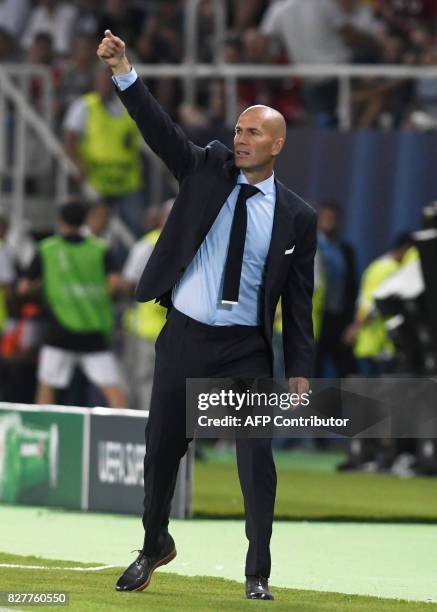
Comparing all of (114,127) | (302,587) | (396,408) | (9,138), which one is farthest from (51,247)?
(302,587)

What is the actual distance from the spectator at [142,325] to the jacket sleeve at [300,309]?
7.78 meters

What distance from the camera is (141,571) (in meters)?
8.31

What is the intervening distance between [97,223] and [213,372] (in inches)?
370

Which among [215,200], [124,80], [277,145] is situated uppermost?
[124,80]

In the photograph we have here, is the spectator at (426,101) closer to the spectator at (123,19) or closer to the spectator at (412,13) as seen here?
the spectator at (412,13)

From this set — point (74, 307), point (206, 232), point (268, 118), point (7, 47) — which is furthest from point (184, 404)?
point (7, 47)

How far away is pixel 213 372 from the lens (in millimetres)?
8008

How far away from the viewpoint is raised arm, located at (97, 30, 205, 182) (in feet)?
25.0

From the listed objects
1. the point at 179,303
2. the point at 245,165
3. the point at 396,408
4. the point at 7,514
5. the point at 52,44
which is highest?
the point at 52,44

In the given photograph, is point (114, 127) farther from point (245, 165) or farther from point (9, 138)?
point (245, 165)

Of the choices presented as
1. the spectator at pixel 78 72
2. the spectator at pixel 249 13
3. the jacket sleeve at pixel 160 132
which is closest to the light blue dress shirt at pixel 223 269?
the jacket sleeve at pixel 160 132

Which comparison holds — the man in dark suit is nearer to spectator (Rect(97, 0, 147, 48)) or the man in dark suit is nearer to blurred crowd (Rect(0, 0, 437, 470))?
blurred crowd (Rect(0, 0, 437, 470))

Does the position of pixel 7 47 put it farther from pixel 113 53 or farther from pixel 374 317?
pixel 113 53

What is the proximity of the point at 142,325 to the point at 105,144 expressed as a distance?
2733 millimetres
